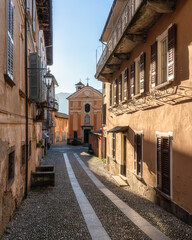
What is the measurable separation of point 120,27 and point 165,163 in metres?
7.77

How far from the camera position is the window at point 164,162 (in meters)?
6.73

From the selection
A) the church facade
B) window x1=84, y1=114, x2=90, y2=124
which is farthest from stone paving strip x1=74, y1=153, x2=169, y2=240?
window x1=84, y1=114, x2=90, y2=124

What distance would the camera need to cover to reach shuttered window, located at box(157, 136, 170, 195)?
22.3ft

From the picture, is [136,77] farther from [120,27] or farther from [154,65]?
[120,27]

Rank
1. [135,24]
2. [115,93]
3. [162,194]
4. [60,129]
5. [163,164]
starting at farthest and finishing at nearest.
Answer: [60,129]
[115,93]
[135,24]
[163,164]
[162,194]

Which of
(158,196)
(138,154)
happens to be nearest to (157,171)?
(158,196)

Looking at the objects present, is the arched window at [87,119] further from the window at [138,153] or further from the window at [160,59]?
the window at [160,59]

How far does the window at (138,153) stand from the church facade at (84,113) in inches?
1175

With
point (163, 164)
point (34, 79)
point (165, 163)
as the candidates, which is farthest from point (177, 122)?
point (34, 79)

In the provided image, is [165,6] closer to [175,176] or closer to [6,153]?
[175,176]

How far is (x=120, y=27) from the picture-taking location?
465 inches

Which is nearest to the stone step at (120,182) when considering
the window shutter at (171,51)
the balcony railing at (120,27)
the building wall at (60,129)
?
the window shutter at (171,51)

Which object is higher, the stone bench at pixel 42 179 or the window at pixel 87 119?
the window at pixel 87 119

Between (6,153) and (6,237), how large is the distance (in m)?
1.77
